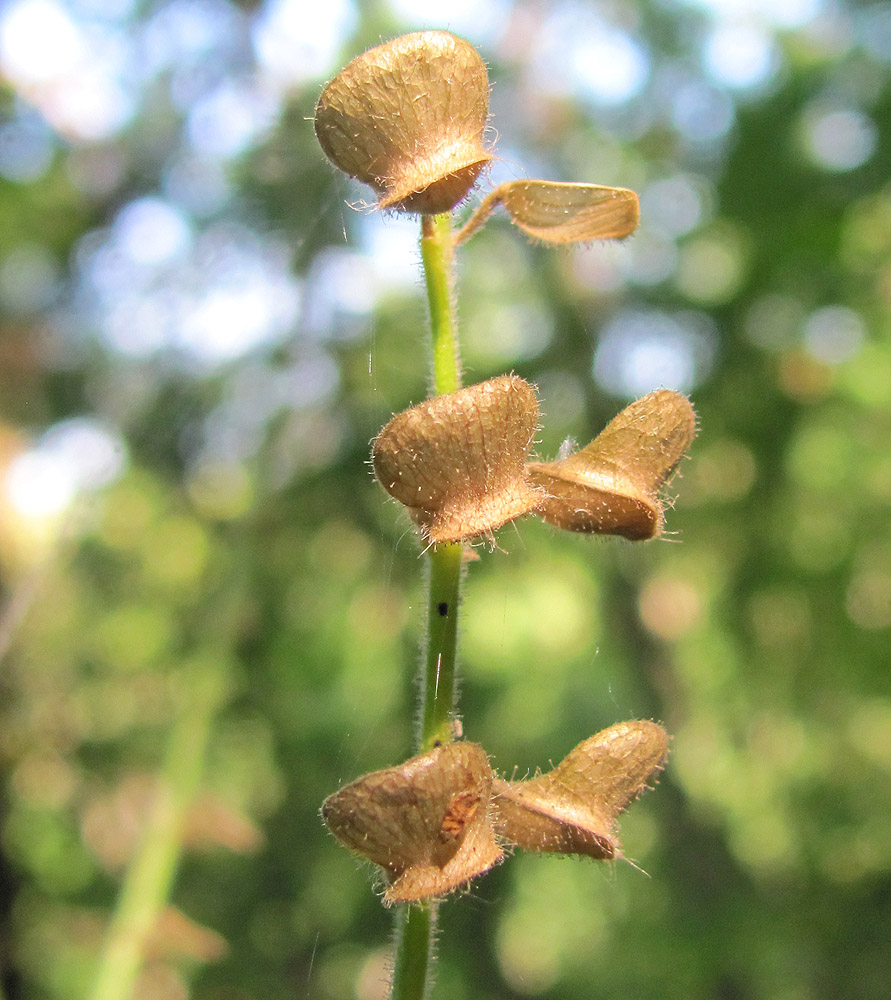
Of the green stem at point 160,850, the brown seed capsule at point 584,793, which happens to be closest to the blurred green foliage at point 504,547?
the green stem at point 160,850

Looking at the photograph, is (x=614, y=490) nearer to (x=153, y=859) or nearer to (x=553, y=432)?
(x=153, y=859)

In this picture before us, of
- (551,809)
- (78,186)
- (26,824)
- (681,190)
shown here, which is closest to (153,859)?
(551,809)

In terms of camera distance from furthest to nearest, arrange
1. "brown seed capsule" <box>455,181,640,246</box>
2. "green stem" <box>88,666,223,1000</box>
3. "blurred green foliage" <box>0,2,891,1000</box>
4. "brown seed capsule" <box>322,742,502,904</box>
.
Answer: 1. "blurred green foliage" <box>0,2,891,1000</box>
2. "green stem" <box>88,666,223,1000</box>
3. "brown seed capsule" <box>455,181,640,246</box>
4. "brown seed capsule" <box>322,742,502,904</box>

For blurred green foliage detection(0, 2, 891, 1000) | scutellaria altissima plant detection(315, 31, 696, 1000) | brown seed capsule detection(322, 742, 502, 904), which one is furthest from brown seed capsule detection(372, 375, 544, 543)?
blurred green foliage detection(0, 2, 891, 1000)

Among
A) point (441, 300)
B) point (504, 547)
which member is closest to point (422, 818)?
point (441, 300)

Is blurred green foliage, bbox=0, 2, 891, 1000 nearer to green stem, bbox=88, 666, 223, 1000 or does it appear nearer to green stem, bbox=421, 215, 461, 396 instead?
green stem, bbox=88, 666, 223, 1000

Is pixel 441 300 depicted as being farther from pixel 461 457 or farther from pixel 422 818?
pixel 422 818

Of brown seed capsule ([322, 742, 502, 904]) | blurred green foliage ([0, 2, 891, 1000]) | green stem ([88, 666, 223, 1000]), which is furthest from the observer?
blurred green foliage ([0, 2, 891, 1000])
